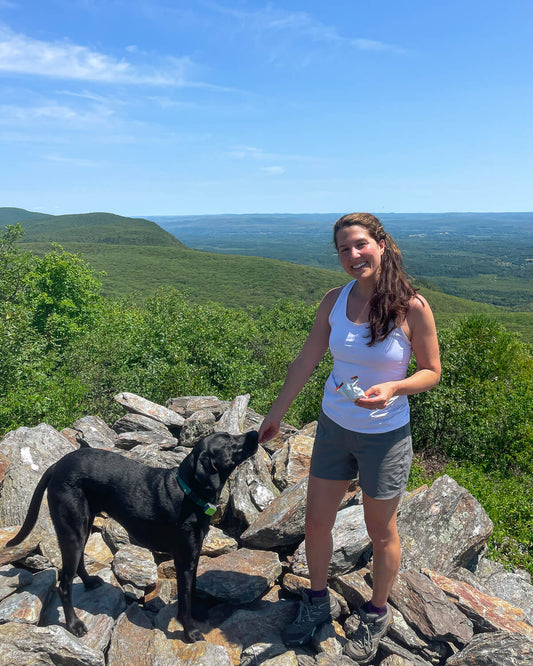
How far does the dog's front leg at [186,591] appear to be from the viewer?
153 inches

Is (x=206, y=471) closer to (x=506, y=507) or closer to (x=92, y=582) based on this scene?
(x=92, y=582)

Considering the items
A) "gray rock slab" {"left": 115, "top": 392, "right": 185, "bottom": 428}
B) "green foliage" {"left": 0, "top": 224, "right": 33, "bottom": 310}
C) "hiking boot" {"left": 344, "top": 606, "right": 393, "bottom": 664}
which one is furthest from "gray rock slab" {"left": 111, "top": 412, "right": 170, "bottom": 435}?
"green foliage" {"left": 0, "top": 224, "right": 33, "bottom": 310}

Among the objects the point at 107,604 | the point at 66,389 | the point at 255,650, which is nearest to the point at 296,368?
the point at 255,650

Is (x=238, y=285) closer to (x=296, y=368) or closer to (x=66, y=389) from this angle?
(x=66, y=389)

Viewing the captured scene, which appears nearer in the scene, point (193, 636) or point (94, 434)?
point (193, 636)

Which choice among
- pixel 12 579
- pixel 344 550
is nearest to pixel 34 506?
pixel 12 579

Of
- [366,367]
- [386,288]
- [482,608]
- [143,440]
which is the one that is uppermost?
[386,288]

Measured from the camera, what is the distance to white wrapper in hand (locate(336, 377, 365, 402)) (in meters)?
3.19

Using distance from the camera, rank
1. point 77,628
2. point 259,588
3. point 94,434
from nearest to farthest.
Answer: point 77,628 < point 259,588 < point 94,434

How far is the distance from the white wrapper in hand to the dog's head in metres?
1.12

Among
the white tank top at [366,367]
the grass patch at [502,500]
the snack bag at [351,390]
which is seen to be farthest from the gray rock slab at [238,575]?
the grass patch at [502,500]

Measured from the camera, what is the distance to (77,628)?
12.6ft

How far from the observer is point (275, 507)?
501cm

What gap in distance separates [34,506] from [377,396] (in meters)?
2.92
